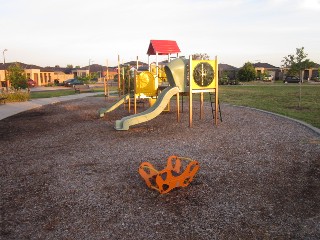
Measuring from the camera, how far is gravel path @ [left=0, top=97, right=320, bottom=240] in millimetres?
3902

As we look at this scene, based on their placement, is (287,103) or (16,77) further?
(16,77)

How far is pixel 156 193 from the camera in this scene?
5.06m

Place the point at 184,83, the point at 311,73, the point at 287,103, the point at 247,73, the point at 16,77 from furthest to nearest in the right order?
1. the point at 311,73
2. the point at 247,73
3. the point at 16,77
4. the point at 287,103
5. the point at 184,83

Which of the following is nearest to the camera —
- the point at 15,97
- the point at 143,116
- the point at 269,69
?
the point at 143,116

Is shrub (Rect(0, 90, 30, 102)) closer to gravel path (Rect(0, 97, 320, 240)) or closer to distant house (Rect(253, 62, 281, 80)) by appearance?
gravel path (Rect(0, 97, 320, 240))

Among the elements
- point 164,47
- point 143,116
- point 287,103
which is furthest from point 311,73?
point 143,116

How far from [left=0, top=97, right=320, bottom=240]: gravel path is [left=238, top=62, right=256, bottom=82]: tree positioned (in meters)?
47.9

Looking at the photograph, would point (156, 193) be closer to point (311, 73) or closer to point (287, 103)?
point (287, 103)

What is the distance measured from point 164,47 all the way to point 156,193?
15188mm

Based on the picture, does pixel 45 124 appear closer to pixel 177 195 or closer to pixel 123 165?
pixel 123 165

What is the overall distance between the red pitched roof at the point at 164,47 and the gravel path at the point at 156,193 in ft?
32.9

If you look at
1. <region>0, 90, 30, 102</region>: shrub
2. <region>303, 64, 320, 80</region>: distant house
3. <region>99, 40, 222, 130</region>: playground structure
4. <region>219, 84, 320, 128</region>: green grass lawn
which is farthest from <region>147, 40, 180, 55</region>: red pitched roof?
<region>303, 64, 320, 80</region>: distant house

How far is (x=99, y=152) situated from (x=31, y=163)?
69.5 inches

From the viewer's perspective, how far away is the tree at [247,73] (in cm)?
5525
